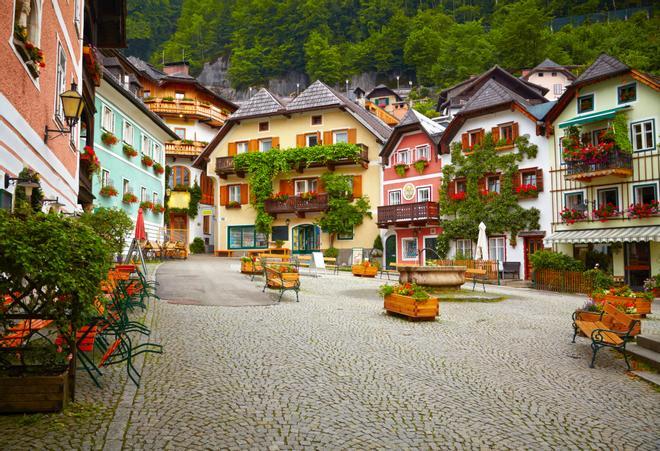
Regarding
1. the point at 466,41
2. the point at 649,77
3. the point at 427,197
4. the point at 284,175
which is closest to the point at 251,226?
the point at 284,175

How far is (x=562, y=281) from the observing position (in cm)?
2262

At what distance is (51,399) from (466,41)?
252 feet

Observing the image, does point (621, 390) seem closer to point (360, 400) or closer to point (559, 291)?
point (360, 400)

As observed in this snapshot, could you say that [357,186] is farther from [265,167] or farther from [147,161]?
[147,161]

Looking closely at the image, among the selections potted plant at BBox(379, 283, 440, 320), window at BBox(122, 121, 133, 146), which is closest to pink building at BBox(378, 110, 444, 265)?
window at BBox(122, 121, 133, 146)

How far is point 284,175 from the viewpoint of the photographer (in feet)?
128

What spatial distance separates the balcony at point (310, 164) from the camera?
36062 millimetres

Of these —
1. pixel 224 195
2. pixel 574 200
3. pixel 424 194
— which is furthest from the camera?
pixel 224 195

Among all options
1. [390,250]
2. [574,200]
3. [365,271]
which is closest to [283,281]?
[365,271]

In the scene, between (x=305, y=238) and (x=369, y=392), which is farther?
(x=305, y=238)

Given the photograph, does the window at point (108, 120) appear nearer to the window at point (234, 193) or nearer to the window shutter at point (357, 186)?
the window at point (234, 193)

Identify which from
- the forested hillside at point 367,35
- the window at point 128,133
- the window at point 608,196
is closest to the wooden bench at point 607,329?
the window at point 608,196

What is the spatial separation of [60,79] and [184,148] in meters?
31.8

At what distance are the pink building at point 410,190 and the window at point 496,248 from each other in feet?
11.7
